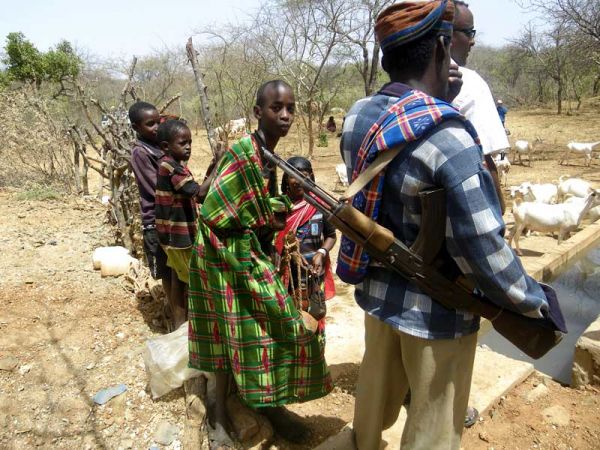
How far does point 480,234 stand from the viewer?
1223 mm

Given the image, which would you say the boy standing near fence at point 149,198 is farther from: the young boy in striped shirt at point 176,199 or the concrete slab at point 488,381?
the concrete slab at point 488,381

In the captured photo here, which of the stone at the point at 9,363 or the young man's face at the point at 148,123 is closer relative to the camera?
the stone at the point at 9,363

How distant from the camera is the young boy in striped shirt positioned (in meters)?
2.71

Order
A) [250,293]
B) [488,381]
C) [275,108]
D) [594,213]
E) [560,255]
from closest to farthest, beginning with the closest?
[250,293] → [275,108] → [488,381] → [560,255] → [594,213]

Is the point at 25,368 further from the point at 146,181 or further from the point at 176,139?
the point at 176,139

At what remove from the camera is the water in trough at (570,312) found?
358 cm

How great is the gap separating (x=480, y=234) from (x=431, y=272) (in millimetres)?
213

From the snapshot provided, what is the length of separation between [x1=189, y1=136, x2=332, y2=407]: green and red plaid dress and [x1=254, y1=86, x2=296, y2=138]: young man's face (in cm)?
26

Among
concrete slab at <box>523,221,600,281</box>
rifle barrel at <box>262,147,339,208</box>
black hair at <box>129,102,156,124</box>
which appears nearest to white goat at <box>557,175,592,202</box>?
concrete slab at <box>523,221,600,281</box>

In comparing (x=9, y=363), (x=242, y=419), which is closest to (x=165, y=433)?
(x=242, y=419)

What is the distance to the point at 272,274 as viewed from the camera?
202 cm

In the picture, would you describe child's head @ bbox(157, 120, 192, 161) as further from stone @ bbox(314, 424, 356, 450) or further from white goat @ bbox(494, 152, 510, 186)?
white goat @ bbox(494, 152, 510, 186)

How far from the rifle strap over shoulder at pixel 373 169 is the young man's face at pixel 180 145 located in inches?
68.0

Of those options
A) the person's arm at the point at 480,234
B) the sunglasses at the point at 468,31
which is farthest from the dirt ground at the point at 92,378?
the sunglasses at the point at 468,31
